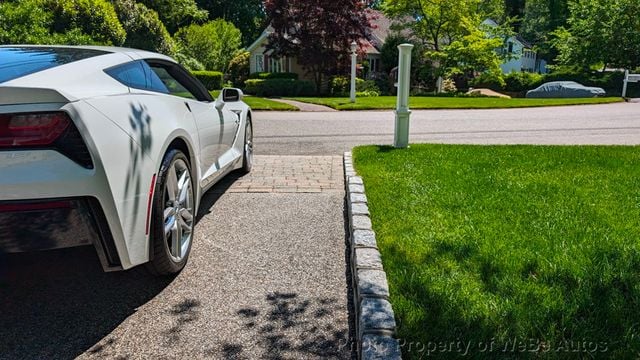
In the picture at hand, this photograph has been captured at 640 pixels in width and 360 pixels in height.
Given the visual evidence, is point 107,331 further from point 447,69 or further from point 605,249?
point 447,69

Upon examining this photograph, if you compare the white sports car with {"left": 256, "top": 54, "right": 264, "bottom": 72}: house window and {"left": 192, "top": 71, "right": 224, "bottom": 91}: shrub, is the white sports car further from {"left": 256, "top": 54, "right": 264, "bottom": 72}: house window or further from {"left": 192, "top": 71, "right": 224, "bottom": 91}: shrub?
{"left": 256, "top": 54, "right": 264, "bottom": 72}: house window

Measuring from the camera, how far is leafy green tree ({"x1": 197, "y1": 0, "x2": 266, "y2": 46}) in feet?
170

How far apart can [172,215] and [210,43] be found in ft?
98.2

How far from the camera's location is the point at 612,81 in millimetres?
29594

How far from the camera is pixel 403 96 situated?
718 centimetres

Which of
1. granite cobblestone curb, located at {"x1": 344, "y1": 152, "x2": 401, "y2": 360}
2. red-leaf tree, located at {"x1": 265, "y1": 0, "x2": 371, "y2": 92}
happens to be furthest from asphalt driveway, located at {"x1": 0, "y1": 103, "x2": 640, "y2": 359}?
red-leaf tree, located at {"x1": 265, "y1": 0, "x2": 371, "y2": 92}

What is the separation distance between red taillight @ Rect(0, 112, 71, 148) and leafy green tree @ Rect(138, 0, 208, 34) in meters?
36.6

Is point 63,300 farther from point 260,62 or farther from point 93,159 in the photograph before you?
A: point 260,62

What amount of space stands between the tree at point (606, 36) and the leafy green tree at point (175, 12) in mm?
28905

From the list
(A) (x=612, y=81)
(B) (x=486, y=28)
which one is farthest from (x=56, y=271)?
(A) (x=612, y=81)

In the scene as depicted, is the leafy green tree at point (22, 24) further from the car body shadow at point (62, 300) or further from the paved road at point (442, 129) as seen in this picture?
the car body shadow at point (62, 300)

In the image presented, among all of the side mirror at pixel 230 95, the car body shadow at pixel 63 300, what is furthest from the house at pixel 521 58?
the car body shadow at pixel 63 300

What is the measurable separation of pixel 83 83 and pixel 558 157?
5.93m

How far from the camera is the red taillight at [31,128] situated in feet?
7.28
